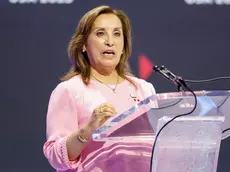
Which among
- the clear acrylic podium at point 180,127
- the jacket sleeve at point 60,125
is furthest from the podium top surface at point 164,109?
the jacket sleeve at point 60,125

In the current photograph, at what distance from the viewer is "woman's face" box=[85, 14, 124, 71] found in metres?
1.66

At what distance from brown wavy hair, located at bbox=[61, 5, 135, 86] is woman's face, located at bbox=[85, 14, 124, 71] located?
0.02 meters

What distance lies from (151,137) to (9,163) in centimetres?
157

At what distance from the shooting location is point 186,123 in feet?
3.92

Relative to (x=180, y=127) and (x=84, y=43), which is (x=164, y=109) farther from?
(x=84, y=43)

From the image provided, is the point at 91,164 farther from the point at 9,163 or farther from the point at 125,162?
the point at 9,163

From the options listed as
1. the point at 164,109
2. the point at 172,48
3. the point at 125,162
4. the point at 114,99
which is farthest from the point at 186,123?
the point at 172,48

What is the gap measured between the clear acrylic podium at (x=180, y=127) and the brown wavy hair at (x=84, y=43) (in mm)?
462

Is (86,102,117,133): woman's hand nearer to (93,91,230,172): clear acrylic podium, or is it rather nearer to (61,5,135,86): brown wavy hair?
(93,91,230,172): clear acrylic podium

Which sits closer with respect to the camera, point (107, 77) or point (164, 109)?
point (164, 109)

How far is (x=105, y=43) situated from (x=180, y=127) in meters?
0.55

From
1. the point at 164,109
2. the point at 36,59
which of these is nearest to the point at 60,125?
the point at 164,109

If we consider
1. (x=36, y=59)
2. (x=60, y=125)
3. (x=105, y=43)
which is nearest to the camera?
(x=60, y=125)

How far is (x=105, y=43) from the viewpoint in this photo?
5.42ft
